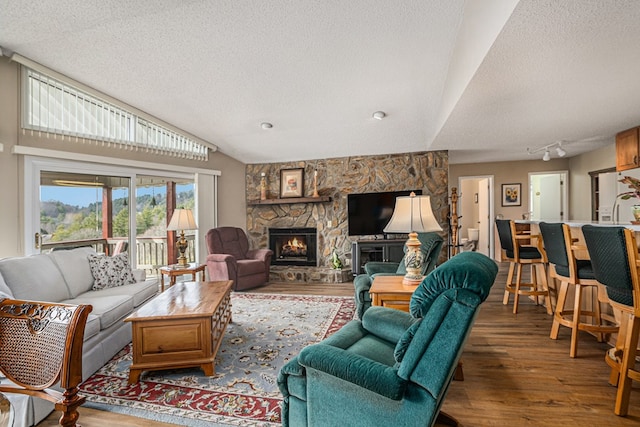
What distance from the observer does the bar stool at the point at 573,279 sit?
2.58m

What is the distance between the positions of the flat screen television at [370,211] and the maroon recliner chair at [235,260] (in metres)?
1.66

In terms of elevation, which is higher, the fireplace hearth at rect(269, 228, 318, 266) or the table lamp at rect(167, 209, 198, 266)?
the table lamp at rect(167, 209, 198, 266)

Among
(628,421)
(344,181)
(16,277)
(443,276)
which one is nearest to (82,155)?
(16,277)

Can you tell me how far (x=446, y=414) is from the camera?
181 centimetres

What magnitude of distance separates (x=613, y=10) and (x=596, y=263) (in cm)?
156

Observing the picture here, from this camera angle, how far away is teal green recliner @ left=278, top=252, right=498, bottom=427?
121 centimetres

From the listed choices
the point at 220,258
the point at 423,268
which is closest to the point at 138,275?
the point at 220,258

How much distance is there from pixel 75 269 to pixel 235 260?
2.21m

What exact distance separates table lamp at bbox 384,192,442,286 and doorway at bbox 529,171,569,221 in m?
5.73

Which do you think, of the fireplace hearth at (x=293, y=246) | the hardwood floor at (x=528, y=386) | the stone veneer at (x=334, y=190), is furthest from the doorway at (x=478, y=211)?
the hardwood floor at (x=528, y=386)

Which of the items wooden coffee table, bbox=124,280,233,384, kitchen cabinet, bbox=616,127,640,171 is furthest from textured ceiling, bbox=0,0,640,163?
wooden coffee table, bbox=124,280,233,384

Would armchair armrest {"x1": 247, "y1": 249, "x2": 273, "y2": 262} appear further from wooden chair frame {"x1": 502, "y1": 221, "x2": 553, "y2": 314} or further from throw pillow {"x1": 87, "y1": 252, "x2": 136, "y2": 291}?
wooden chair frame {"x1": 502, "y1": 221, "x2": 553, "y2": 314}

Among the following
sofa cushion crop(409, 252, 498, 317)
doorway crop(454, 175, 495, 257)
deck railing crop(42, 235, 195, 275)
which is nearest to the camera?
sofa cushion crop(409, 252, 498, 317)

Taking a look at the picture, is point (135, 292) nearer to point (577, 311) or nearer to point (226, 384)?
point (226, 384)
